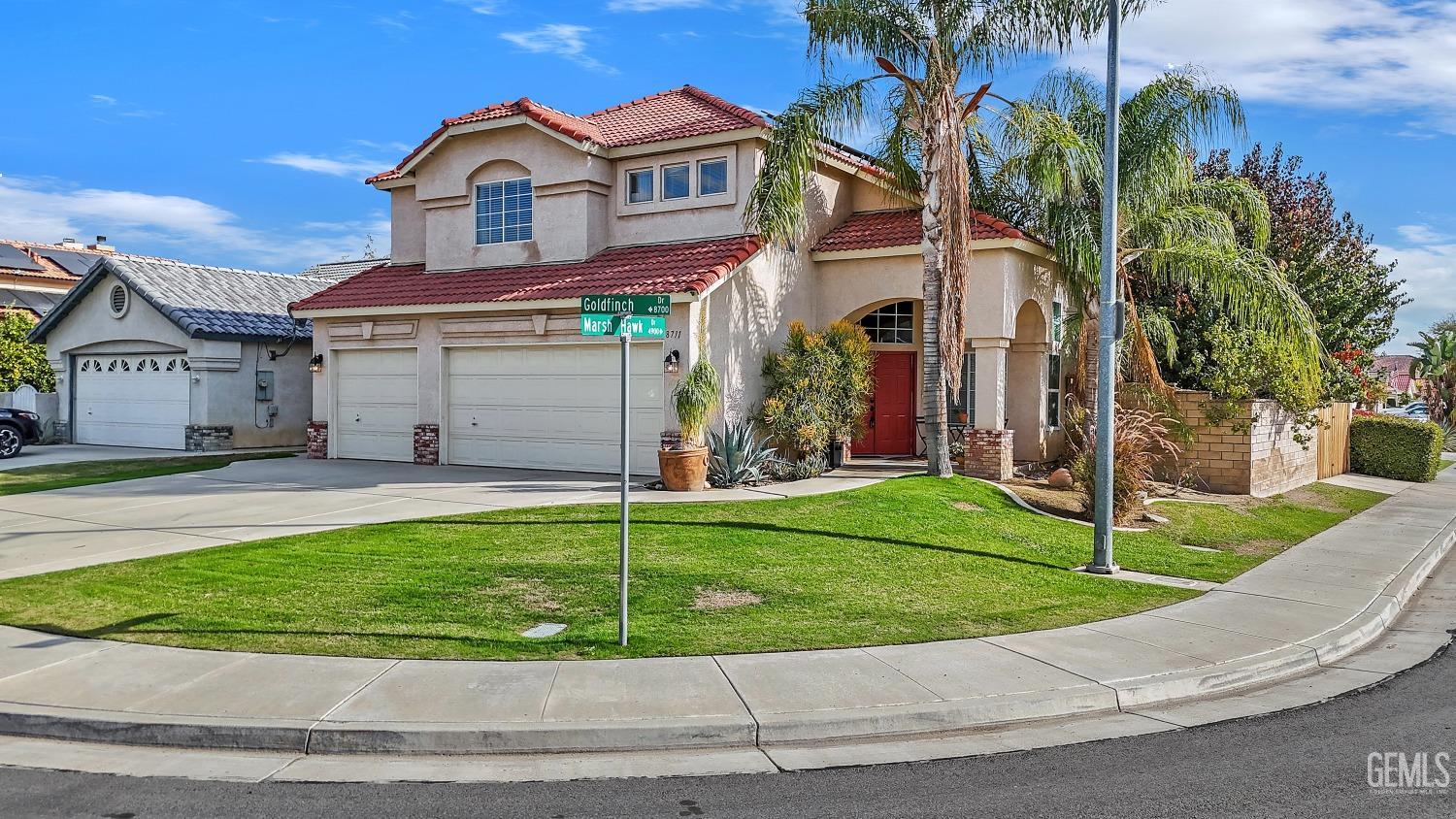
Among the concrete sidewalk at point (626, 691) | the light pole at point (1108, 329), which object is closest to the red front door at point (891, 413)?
the light pole at point (1108, 329)

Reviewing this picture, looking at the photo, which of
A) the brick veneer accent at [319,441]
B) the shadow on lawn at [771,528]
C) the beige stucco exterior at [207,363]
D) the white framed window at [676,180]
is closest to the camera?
the shadow on lawn at [771,528]

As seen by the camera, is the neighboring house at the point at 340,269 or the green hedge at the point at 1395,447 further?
the neighboring house at the point at 340,269

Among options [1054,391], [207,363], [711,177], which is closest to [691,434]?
[711,177]

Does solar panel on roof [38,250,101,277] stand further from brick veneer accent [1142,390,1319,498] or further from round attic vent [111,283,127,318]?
brick veneer accent [1142,390,1319,498]

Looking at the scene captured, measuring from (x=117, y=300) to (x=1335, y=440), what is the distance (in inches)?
1158

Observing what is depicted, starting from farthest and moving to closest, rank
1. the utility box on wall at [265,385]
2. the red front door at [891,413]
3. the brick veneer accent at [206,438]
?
the utility box on wall at [265,385]
the brick veneer accent at [206,438]
the red front door at [891,413]

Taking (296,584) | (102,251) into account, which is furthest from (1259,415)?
(102,251)

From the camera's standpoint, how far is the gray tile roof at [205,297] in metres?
23.2

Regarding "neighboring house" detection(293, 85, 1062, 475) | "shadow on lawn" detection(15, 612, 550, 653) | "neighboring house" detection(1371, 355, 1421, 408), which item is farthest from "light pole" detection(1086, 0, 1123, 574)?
"neighboring house" detection(1371, 355, 1421, 408)

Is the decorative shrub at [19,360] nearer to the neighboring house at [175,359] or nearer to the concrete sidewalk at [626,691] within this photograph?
the neighboring house at [175,359]

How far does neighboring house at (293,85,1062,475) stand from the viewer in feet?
56.2

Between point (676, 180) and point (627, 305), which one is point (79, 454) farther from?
point (627, 305)

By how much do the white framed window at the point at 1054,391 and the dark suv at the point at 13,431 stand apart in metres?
21.9

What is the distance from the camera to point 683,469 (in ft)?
50.0
